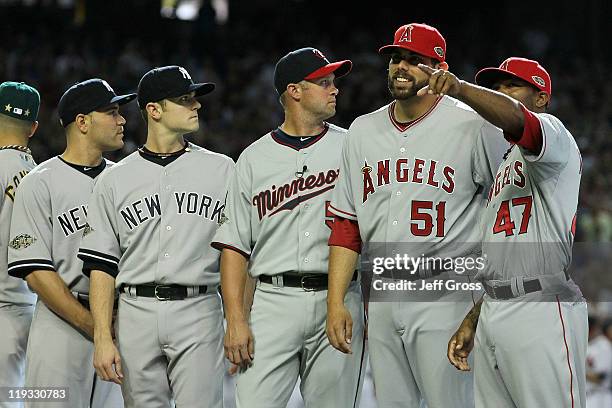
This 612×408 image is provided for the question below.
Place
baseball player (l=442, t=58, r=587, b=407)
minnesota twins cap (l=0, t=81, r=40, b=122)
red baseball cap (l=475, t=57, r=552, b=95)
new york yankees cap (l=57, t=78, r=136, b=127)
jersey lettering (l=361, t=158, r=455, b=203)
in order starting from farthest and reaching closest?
minnesota twins cap (l=0, t=81, r=40, b=122)
new york yankees cap (l=57, t=78, r=136, b=127)
jersey lettering (l=361, t=158, r=455, b=203)
red baseball cap (l=475, t=57, r=552, b=95)
baseball player (l=442, t=58, r=587, b=407)

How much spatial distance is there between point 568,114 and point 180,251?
1004cm

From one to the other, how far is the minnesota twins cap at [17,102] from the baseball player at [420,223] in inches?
74.7

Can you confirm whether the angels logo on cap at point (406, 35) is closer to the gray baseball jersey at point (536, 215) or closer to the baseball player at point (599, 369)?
the gray baseball jersey at point (536, 215)

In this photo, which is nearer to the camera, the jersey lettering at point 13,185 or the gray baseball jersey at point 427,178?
the gray baseball jersey at point 427,178

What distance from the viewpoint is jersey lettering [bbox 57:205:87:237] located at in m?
4.66

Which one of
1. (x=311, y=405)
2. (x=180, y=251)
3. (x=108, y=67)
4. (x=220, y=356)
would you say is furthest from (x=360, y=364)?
(x=108, y=67)

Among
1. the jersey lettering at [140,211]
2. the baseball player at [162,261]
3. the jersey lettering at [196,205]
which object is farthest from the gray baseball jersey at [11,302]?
the jersey lettering at [196,205]

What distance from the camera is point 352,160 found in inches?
164

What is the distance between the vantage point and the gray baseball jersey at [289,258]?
13.6ft

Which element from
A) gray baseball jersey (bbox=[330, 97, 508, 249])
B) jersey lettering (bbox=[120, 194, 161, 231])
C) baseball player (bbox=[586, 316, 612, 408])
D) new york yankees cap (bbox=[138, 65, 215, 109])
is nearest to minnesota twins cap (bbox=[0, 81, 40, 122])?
new york yankees cap (bbox=[138, 65, 215, 109])

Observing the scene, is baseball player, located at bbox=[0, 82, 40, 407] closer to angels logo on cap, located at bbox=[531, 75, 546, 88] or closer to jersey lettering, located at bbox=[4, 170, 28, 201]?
jersey lettering, located at bbox=[4, 170, 28, 201]

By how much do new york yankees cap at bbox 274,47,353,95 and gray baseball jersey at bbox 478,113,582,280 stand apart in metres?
0.98

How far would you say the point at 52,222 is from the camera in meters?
4.67

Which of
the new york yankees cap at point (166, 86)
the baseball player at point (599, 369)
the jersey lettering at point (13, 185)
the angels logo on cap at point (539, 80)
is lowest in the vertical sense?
the baseball player at point (599, 369)
